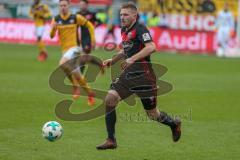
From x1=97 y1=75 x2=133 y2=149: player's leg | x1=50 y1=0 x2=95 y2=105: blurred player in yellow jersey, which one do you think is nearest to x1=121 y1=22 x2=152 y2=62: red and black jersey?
x1=97 y1=75 x2=133 y2=149: player's leg

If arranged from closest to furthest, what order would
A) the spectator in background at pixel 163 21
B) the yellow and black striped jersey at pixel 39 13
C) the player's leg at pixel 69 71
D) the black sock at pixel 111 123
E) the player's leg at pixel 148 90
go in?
the black sock at pixel 111 123 < the player's leg at pixel 148 90 < the player's leg at pixel 69 71 < the yellow and black striped jersey at pixel 39 13 < the spectator in background at pixel 163 21

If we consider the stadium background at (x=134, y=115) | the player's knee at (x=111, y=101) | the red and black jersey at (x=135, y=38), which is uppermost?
the red and black jersey at (x=135, y=38)

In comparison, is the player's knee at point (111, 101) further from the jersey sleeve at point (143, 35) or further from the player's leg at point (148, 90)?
the jersey sleeve at point (143, 35)

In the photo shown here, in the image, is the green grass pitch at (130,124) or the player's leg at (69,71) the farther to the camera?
the player's leg at (69,71)

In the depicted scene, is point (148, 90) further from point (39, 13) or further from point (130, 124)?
point (39, 13)

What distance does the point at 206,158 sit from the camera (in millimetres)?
10133

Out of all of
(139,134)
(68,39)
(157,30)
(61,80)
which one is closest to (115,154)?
(139,134)

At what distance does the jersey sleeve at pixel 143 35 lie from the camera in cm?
999

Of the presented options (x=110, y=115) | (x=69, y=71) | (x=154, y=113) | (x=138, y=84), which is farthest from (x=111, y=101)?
(x=69, y=71)

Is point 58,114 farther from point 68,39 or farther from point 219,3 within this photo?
point 219,3

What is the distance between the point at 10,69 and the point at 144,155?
1447 centimetres

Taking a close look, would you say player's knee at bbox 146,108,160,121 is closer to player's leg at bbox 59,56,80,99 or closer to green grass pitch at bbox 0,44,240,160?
green grass pitch at bbox 0,44,240,160

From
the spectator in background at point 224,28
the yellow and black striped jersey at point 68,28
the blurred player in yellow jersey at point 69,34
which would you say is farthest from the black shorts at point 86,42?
the spectator in background at point 224,28

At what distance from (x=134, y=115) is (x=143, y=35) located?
4.81 m
